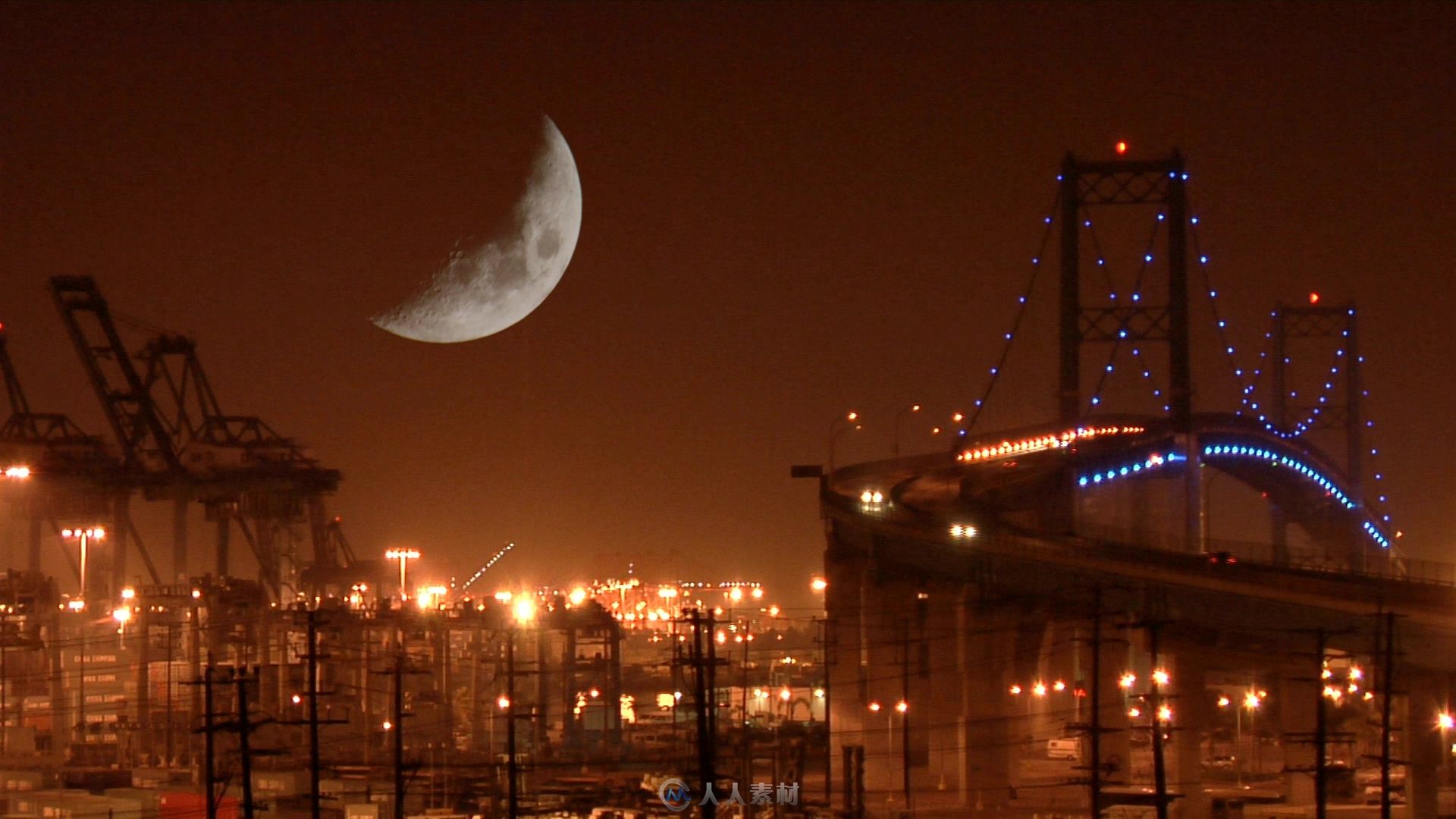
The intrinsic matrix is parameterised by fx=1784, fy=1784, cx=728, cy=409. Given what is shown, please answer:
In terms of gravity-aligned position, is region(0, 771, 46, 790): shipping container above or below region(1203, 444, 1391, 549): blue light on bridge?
below

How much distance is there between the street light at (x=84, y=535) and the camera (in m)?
56.0

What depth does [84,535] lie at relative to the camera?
59.0m

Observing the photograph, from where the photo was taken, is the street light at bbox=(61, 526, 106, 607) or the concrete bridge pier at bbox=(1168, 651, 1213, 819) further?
the street light at bbox=(61, 526, 106, 607)

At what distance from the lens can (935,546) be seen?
3928cm

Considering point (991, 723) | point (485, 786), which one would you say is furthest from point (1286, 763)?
point (485, 786)

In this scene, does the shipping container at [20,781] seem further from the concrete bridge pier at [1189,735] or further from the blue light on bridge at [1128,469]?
the blue light on bridge at [1128,469]

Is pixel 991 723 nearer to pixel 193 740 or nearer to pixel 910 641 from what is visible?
pixel 910 641

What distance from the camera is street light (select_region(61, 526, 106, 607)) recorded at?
56031 millimetres

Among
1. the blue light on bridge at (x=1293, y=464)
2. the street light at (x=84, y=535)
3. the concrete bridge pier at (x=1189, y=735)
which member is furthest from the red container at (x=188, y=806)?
the blue light on bridge at (x=1293, y=464)

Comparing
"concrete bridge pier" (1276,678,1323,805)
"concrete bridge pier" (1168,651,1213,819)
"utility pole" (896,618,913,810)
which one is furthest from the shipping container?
"concrete bridge pier" (1276,678,1323,805)

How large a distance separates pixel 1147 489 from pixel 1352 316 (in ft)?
Result: 127

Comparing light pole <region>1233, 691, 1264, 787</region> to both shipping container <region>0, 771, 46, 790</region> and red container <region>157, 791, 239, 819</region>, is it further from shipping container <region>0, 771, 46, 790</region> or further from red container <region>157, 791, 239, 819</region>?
shipping container <region>0, 771, 46, 790</region>

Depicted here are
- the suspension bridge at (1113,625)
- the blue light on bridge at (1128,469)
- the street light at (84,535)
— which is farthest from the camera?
the street light at (84,535)

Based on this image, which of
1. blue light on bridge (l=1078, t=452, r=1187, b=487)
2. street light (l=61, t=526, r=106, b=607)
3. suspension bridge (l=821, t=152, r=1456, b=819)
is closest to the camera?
suspension bridge (l=821, t=152, r=1456, b=819)
